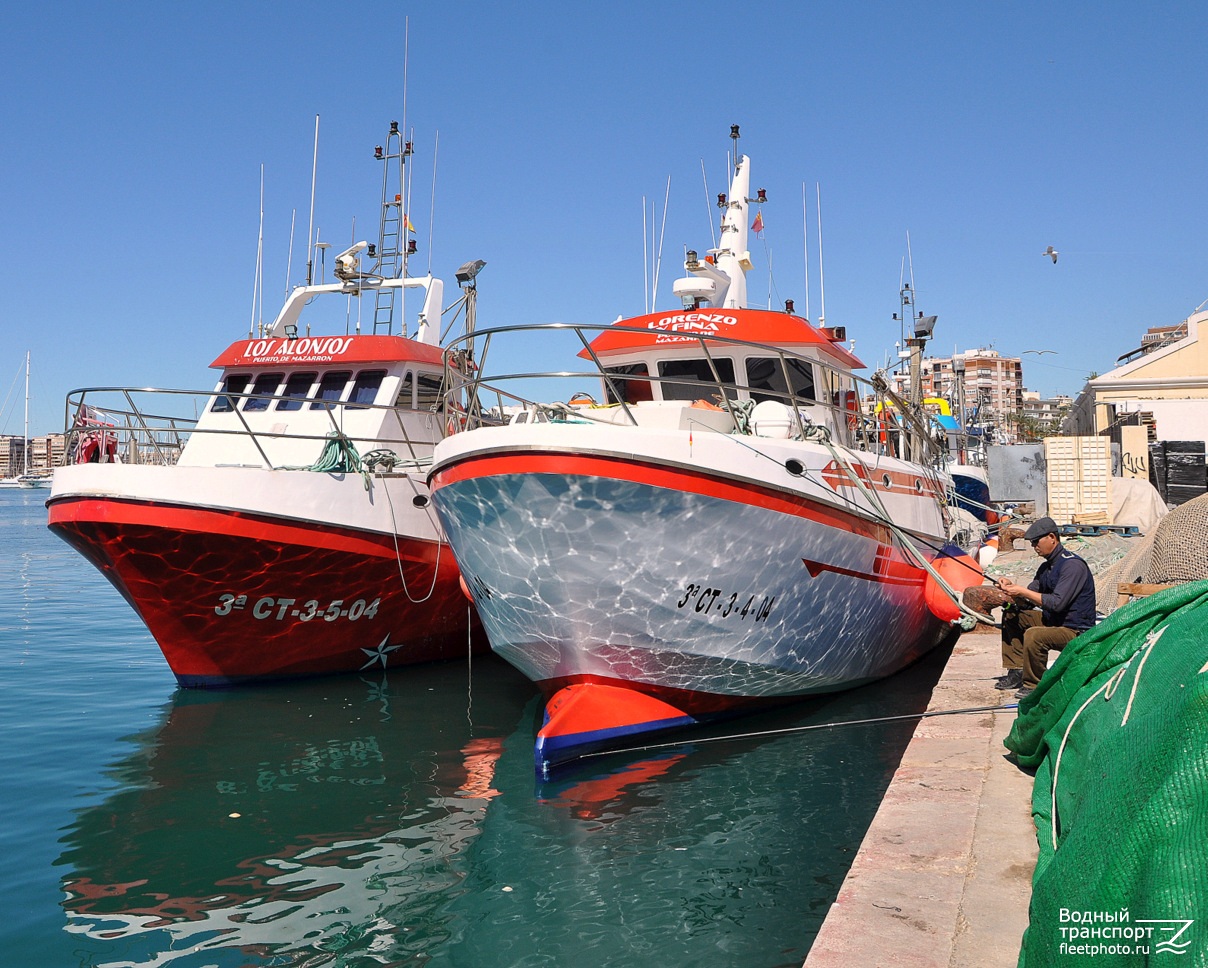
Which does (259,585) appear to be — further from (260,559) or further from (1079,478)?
(1079,478)

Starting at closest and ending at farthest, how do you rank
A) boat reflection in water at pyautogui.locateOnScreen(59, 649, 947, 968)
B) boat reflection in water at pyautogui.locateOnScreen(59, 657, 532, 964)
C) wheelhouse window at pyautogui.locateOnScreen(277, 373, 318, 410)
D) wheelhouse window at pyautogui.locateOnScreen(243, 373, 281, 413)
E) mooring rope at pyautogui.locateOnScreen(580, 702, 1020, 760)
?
boat reflection in water at pyautogui.locateOnScreen(59, 649, 947, 968) < boat reflection in water at pyautogui.locateOnScreen(59, 657, 532, 964) < mooring rope at pyautogui.locateOnScreen(580, 702, 1020, 760) < wheelhouse window at pyautogui.locateOnScreen(277, 373, 318, 410) < wheelhouse window at pyautogui.locateOnScreen(243, 373, 281, 413)

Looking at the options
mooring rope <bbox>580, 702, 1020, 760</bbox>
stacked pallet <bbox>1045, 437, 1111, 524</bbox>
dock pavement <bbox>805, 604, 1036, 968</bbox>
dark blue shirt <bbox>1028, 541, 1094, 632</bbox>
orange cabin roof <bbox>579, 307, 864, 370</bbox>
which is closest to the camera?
dock pavement <bbox>805, 604, 1036, 968</bbox>

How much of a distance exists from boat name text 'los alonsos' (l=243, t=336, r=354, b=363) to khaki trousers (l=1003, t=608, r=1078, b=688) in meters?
8.44

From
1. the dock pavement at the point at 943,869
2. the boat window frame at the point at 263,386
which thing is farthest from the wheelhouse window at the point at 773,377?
the boat window frame at the point at 263,386

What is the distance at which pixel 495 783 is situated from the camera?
23.7 ft

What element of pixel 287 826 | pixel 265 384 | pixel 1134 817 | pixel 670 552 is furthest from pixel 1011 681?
pixel 265 384

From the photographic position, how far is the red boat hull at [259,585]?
9281 mm

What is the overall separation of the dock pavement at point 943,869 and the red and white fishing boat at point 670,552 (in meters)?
2.04

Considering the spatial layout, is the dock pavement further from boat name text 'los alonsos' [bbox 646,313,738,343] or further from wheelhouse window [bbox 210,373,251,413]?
wheelhouse window [bbox 210,373,251,413]

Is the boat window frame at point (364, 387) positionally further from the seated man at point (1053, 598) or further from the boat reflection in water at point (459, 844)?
the seated man at point (1053, 598)

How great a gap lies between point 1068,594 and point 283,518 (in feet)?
22.8

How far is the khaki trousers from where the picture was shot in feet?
20.3

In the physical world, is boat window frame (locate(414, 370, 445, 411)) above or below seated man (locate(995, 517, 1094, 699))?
above

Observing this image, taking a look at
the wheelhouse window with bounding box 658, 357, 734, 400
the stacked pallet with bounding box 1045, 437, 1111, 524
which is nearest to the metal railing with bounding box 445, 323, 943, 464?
the wheelhouse window with bounding box 658, 357, 734, 400
